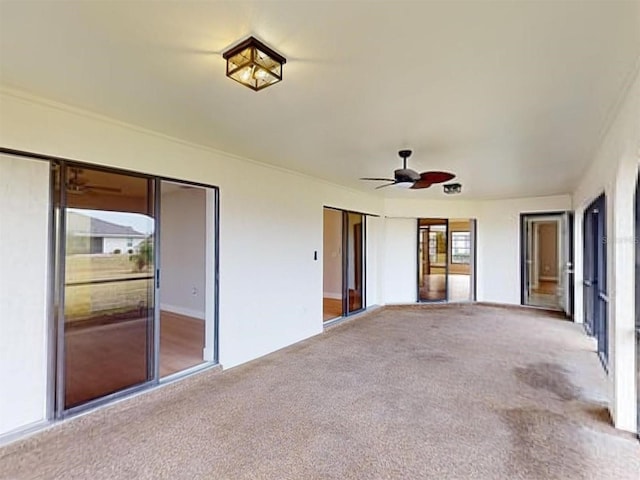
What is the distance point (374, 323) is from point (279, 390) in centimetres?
321

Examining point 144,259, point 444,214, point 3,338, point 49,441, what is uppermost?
point 444,214

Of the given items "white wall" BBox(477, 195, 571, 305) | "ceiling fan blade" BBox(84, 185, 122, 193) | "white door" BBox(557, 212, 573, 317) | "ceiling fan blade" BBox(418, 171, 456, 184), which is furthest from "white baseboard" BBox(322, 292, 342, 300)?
"ceiling fan blade" BBox(84, 185, 122, 193)

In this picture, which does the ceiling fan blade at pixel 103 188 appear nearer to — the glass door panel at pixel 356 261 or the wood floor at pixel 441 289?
the glass door panel at pixel 356 261

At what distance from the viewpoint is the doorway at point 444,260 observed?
27.8ft

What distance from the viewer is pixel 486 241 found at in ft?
27.2

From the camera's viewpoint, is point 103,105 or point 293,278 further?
point 293,278

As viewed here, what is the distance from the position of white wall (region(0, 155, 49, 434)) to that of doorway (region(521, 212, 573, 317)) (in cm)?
816

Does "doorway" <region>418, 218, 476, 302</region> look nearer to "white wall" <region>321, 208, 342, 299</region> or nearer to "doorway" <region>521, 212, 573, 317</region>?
"doorway" <region>521, 212, 573, 317</region>

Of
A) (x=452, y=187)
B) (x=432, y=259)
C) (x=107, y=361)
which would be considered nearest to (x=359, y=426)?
(x=107, y=361)

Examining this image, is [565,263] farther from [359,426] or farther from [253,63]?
[253,63]

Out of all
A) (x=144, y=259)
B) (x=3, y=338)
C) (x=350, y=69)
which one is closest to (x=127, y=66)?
(x=350, y=69)

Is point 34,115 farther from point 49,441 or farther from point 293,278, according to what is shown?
point 293,278

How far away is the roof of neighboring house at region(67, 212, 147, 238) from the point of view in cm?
294

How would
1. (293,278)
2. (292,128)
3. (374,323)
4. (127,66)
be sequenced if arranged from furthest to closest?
1. (374,323)
2. (293,278)
3. (292,128)
4. (127,66)
